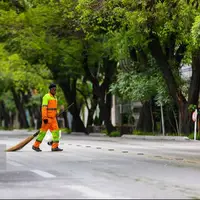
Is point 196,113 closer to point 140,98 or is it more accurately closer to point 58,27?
point 140,98

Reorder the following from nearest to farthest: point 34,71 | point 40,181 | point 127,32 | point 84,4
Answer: point 40,181 < point 84,4 < point 127,32 < point 34,71

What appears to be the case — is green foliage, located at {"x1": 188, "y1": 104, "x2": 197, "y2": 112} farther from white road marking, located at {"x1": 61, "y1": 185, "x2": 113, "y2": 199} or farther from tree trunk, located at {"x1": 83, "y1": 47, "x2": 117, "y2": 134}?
white road marking, located at {"x1": 61, "y1": 185, "x2": 113, "y2": 199}

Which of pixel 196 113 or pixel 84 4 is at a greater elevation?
pixel 84 4

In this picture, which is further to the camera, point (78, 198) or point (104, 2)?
point (104, 2)

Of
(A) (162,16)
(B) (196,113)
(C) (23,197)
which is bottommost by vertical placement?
(C) (23,197)

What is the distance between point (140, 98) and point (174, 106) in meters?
2.47

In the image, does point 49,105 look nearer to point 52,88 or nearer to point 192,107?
point 52,88

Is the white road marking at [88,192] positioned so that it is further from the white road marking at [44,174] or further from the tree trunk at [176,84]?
the tree trunk at [176,84]

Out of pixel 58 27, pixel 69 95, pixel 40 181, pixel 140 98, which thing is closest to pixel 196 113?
pixel 140 98

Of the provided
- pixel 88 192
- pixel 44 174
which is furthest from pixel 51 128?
pixel 88 192

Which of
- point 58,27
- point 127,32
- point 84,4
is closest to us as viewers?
point 84,4

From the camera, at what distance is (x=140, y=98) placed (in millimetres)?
33188

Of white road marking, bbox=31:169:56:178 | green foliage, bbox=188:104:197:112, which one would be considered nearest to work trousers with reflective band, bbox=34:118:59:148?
white road marking, bbox=31:169:56:178

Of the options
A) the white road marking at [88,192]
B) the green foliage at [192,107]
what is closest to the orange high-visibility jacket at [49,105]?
the white road marking at [88,192]
